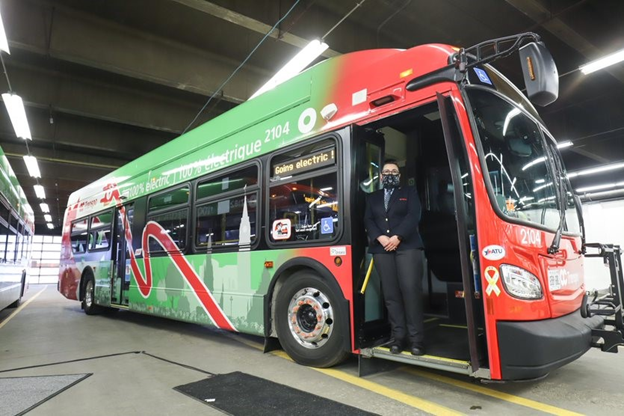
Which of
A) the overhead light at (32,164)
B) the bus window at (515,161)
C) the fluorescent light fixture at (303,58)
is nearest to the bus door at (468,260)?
the bus window at (515,161)

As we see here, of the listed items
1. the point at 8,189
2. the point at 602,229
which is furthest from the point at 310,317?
the point at 602,229

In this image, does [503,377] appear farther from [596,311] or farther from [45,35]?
[45,35]

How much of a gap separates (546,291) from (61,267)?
39.6ft

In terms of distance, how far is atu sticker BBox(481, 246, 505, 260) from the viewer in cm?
279

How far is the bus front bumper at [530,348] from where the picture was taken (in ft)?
8.61

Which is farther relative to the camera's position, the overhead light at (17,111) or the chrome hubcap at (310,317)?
the overhead light at (17,111)

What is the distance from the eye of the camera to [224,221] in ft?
17.1

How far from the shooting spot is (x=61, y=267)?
1095 cm

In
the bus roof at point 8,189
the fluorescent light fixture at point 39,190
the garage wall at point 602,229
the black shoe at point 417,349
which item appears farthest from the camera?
the fluorescent light fixture at point 39,190

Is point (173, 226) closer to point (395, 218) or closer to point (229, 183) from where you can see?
point (229, 183)

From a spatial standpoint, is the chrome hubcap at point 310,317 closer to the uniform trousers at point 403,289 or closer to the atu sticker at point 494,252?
the uniform trousers at point 403,289

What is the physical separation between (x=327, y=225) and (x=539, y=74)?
220 cm

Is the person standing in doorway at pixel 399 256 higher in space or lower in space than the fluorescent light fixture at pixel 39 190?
lower

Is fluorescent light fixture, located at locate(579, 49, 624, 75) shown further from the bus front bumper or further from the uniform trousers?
the bus front bumper
